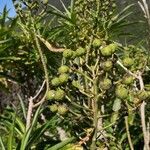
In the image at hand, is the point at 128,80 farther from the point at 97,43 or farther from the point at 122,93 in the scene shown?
the point at 97,43

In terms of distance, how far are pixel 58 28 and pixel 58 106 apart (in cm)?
231

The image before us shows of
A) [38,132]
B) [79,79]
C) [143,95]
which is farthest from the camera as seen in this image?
[38,132]

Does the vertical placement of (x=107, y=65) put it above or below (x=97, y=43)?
below

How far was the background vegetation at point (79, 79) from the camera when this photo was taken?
8.03ft

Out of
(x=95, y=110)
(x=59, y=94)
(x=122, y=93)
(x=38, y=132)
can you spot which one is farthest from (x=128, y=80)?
(x=38, y=132)

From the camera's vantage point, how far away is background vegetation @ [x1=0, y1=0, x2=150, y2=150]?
8.03 feet

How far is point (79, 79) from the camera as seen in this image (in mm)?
3062

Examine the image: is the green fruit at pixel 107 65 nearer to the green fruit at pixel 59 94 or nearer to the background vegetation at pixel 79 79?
the background vegetation at pixel 79 79

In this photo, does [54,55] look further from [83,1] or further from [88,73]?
[88,73]

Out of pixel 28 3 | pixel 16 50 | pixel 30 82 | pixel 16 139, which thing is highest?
pixel 28 3

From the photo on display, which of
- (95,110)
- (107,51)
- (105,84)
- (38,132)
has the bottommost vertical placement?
(38,132)

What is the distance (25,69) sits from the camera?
458cm

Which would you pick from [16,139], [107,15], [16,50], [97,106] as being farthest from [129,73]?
[16,50]

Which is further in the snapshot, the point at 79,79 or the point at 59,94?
the point at 79,79
